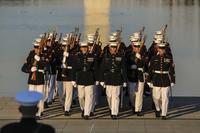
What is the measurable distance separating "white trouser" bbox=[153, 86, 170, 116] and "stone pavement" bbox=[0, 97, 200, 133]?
0.24 metres

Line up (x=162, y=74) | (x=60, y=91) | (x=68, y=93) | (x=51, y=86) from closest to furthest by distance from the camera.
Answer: (x=162, y=74) → (x=68, y=93) → (x=51, y=86) → (x=60, y=91)

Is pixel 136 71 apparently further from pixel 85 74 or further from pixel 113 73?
pixel 85 74

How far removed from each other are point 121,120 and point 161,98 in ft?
2.98

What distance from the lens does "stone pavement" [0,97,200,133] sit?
444 inches

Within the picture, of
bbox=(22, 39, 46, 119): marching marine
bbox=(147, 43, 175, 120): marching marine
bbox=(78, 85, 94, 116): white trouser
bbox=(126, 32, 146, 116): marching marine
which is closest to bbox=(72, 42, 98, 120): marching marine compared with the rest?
bbox=(78, 85, 94, 116): white trouser

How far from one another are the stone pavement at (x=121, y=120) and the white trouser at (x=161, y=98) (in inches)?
9.3

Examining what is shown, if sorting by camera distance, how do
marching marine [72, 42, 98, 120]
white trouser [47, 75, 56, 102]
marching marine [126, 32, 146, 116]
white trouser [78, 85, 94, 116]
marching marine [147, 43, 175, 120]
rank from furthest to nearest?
white trouser [47, 75, 56, 102], marching marine [126, 32, 146, 116], white trouser [78, 85, 94, 116], marching marine [72, 42, 98, 120], marching marine [147, 43, 175, 120]

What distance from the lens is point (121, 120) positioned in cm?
1215

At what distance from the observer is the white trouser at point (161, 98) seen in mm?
12055

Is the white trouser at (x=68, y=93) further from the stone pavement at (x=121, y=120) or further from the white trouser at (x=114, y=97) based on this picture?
the white trouser at (x=114, y=97)

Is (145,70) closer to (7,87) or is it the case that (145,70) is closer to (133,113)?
(133,113)

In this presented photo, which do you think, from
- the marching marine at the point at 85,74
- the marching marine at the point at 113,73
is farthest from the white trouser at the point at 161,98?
the marching marine at the point at 85,74

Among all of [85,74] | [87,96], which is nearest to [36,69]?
[85,74]

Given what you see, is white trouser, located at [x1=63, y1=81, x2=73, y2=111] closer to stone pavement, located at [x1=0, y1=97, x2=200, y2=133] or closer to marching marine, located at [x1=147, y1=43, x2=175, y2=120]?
stone pavement, located at [x1=0, y1=97, x2=200, y2=133]
